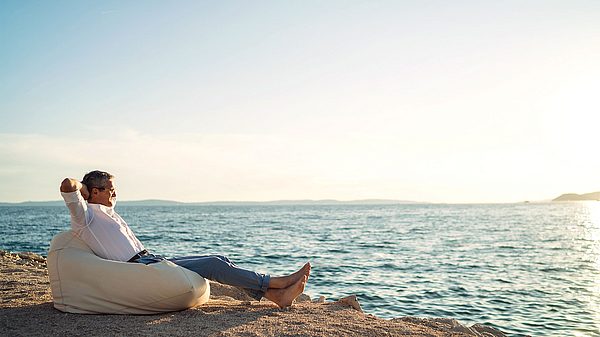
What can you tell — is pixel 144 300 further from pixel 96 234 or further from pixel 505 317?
pixel 505 317

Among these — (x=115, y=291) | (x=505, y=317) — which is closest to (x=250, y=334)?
(x=115, y=291)

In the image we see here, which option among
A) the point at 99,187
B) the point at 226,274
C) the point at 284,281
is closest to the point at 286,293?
the point at 284,281

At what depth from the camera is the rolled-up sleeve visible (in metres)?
5.38

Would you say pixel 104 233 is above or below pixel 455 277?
above

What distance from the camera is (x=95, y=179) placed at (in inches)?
239

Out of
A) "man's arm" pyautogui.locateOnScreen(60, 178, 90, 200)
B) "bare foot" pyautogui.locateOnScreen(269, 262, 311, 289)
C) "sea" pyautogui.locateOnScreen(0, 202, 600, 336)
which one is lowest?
"sea" pyautogui.locateOnScreen(0, 202, 600, 336)

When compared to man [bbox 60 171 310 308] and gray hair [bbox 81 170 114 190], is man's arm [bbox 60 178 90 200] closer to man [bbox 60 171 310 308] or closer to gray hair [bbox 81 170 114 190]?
man [bbox 60 171 310 308]

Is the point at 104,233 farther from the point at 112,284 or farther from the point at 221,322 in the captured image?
the point at 221,322

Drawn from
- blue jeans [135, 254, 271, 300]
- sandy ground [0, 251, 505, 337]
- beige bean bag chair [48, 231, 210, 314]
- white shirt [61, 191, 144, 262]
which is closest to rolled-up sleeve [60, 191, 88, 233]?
white shirt [61, 191, 144, 262]

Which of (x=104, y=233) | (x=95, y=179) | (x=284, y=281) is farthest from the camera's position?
(x=284, y=281)

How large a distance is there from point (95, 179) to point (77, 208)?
24.3 inches

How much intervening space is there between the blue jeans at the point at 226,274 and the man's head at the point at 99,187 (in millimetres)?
817

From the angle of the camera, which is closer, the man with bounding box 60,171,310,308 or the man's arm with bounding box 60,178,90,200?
the man's arm with bounding box 60,178,90,200

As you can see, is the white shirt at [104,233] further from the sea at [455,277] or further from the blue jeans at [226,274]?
the sea at [455,277]
